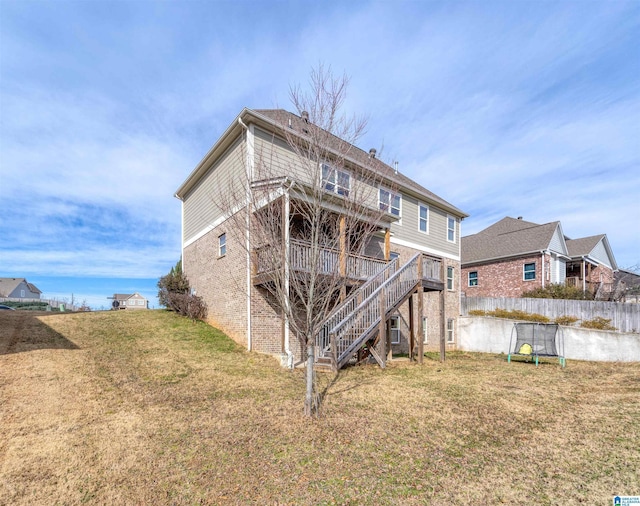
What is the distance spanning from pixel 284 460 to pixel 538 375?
27.4ft

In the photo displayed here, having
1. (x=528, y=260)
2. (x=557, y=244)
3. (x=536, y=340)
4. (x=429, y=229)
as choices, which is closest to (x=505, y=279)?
(x=528, y=260)

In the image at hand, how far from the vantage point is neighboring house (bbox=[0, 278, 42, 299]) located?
50.5 m

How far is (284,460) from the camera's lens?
4.32 metres

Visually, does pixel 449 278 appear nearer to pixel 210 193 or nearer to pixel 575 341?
pixel 575 341

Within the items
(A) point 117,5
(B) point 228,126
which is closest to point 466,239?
(B) point 228,126

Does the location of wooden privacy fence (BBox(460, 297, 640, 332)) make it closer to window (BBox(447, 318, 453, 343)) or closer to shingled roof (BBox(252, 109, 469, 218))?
window (BBox(447, 318, 453, 343))

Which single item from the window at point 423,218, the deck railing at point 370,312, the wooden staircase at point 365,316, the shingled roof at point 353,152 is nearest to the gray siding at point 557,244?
the shingled roof at point 353,152

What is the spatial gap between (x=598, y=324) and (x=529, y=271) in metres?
8.02

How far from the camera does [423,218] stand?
17.5 metres

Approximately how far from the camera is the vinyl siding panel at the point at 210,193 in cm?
1177

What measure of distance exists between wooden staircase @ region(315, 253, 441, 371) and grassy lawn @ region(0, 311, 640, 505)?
83cm

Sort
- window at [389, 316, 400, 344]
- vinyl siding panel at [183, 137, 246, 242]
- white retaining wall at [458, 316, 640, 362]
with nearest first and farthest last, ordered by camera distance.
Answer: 1. vinyl siding panel at [183, 137, 246, 242]
2. white retaining wall at [458, 316, 640, 362]
3. window at [389, 316, 400, 344]

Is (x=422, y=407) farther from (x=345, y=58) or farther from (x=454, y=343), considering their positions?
(x=454, y=343)

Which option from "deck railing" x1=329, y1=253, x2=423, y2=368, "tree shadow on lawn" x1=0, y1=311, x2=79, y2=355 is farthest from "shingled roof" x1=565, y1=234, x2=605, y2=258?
"tree shadow on lawn" x1=0, y1=311, x2=79, y2=355
